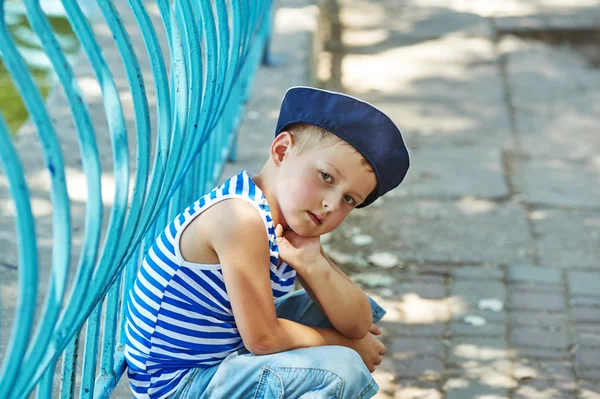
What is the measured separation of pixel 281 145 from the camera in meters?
2.31

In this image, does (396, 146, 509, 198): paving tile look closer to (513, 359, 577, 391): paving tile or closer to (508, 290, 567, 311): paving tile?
(508, 290, 567, 311): paving tile

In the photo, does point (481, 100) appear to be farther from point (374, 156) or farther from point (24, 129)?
point (374, 156)

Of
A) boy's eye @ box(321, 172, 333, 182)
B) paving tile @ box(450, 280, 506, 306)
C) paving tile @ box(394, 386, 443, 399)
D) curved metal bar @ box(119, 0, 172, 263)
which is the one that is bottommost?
paving tile @ box(450, 280, 506, 306)

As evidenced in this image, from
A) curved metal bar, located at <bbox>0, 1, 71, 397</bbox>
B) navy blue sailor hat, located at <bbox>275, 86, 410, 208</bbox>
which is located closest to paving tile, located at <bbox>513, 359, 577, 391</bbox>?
navy blue sailor hat, located at <bbox>275, 86, 410, 208</bbox>

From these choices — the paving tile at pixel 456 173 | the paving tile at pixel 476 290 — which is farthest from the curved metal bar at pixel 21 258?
the paving tile at pixel 456 173

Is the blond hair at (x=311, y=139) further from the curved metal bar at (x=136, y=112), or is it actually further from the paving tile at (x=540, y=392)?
the paving tile at (x=540, y=392)

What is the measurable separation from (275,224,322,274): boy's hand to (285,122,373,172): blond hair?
0.20m

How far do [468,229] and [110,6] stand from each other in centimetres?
271

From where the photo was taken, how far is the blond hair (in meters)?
2.26

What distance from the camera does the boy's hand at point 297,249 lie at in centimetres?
232

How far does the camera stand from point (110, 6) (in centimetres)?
176

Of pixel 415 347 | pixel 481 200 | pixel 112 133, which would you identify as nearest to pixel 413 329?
pixel 415 347

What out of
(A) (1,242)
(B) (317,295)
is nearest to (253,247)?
(B) (317,295)

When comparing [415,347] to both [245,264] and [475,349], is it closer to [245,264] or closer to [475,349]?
[475,349]
